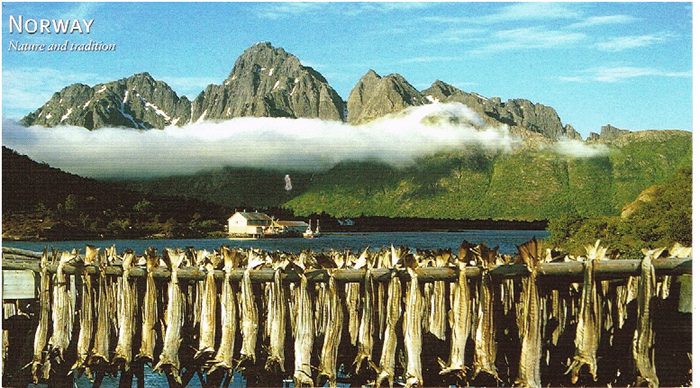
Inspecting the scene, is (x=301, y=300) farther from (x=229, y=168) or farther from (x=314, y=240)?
(x=229, y=168)

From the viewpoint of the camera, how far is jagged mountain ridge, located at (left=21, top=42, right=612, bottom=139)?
13825 cm

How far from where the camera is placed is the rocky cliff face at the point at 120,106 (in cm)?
10112

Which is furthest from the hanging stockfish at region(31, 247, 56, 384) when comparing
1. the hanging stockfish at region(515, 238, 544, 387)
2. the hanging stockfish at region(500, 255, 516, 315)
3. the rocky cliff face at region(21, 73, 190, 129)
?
the rocky cliff face at region(21, 73, 190, 129)

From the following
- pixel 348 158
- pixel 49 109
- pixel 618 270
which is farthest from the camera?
pixel 348 158

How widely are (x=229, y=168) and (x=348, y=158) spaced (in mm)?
29342

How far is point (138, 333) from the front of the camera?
992 cm

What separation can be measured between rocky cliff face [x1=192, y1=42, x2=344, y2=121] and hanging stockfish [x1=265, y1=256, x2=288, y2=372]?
147m

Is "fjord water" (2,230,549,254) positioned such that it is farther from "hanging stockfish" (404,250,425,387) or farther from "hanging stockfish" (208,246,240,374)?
"hanging stockfish" (404,250,425,387)

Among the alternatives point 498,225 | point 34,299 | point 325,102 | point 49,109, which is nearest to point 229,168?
point 325,102

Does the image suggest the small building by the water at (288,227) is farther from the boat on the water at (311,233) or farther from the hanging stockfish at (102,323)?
the hanging stockfish at (102,323)

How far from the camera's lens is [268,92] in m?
169

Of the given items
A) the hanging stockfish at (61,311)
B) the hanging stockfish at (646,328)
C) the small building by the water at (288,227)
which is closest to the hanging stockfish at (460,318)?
the hanging stockfish at (646,328)

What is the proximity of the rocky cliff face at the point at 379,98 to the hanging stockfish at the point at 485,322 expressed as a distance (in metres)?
159

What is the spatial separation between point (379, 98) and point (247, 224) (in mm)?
91222
